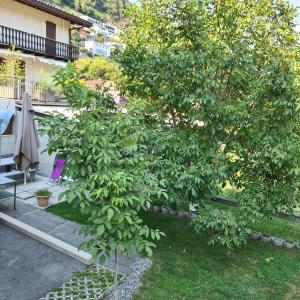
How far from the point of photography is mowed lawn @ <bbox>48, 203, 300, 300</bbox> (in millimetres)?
5762

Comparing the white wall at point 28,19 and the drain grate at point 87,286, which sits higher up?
Answer: the white wall at point 28,19

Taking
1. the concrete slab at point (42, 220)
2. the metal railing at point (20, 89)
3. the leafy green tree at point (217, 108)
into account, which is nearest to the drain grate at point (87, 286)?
the leafy green tree at point (217, 108)

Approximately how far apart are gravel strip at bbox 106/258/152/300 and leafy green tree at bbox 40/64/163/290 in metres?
1.65

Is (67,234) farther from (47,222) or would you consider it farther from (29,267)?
(29,267)

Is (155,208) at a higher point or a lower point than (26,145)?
lower

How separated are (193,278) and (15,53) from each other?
18806 millimetres

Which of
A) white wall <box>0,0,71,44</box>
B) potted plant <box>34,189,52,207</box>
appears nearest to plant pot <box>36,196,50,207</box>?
potted plant <box>34,189,52,207</box>

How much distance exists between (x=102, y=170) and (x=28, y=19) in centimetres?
2329

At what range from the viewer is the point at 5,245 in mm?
6863

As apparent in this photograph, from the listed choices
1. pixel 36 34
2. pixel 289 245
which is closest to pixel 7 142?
pixel 289 245

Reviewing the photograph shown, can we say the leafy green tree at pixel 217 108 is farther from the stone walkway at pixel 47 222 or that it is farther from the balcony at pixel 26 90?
the balcony at pixel 26 90

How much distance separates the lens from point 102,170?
3990 millimetres

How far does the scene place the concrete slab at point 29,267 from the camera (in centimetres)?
539

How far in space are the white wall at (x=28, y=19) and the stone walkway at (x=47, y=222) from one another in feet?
56.4
